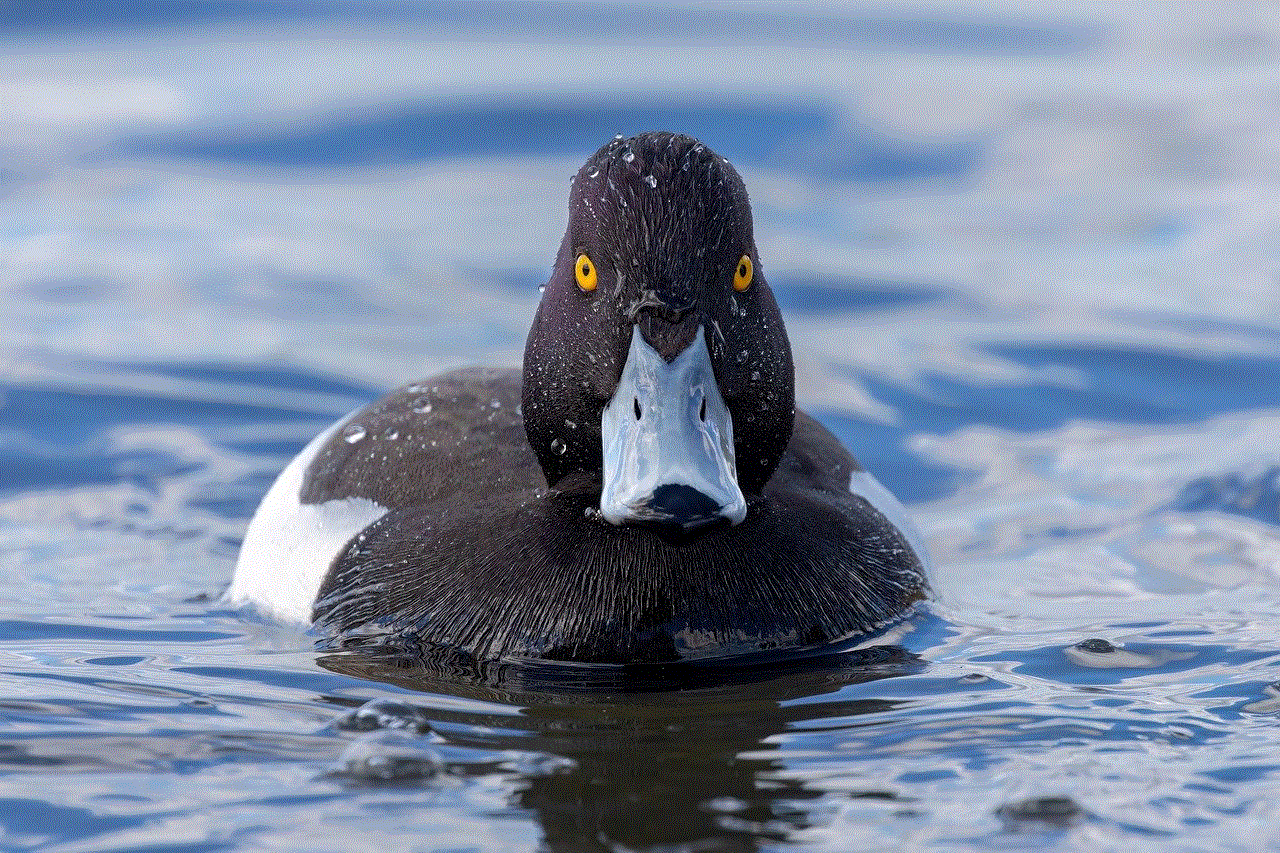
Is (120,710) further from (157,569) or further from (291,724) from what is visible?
(157,569)

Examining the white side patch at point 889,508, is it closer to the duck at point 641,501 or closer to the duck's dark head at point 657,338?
the duck at point 641,501

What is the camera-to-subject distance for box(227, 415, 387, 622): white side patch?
584 centimetres

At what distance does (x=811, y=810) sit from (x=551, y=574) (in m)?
1.18

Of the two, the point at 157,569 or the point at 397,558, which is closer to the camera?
the point at 397,558

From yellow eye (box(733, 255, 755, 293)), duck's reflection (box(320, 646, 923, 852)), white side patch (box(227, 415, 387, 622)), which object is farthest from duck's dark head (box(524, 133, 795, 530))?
white side patch (box(227, 415, 387, 622))

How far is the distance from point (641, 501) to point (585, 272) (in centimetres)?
82

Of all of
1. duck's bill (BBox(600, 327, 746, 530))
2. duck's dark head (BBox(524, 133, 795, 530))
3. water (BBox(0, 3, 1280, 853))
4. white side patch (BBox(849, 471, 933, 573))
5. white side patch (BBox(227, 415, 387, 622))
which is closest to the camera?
water (BBox(0, 3, 1280, 853))

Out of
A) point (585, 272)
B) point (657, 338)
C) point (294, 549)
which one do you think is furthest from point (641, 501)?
point (294, 549)

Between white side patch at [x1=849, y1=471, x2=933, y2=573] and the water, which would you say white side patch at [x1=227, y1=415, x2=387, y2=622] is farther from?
white side patch at [x1=849, y1=471, x2=933, y2=573]

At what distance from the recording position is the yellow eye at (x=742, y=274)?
16.6ft

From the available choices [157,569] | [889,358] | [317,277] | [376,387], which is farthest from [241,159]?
[157,569]

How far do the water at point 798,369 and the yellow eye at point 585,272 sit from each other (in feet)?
3.37

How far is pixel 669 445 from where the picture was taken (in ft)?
15.3

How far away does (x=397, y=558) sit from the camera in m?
5.48
